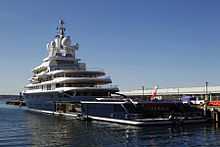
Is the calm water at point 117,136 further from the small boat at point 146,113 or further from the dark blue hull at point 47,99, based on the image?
the dark blue hull at point 47,99

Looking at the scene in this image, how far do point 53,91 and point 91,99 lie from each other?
11613mm

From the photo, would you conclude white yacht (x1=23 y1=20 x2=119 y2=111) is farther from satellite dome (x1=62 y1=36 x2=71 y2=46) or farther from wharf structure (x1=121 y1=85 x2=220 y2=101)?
wharf structure (x1=121 y1=85 x2=220 y2=101)

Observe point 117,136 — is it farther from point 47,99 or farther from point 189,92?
point 189,92

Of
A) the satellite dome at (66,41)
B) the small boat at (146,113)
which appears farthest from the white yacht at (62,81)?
the small boat at (146,113)

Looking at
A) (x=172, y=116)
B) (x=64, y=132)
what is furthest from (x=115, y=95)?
(x=64, y=132)

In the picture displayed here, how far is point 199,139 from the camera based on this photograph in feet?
118

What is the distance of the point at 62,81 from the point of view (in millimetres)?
66812

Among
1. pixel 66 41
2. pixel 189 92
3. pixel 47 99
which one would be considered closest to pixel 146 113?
pixel 47 99

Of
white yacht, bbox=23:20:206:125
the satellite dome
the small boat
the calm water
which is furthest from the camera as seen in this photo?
the satellite dome

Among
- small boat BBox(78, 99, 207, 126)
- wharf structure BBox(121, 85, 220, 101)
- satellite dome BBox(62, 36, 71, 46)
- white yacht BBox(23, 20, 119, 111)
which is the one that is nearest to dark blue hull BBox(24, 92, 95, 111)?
white yacht BBox(23, 20, 119, 111)

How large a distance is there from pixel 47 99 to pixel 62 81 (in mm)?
9211

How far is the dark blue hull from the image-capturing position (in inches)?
2506

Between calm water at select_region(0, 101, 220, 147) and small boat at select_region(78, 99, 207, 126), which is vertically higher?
small boat at select_region(78, 99, 207, 126)

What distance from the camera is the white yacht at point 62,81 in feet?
212
